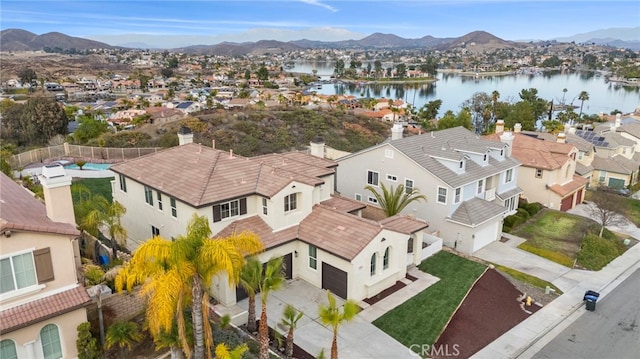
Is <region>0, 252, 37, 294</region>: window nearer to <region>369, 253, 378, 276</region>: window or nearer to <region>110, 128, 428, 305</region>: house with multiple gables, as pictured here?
<region>110, 128, 428, 305</region>: house with multiple gables

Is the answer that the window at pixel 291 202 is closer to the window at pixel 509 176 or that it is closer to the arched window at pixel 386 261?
the arched window at pixel 386 261

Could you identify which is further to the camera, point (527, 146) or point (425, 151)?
point (527, 146)

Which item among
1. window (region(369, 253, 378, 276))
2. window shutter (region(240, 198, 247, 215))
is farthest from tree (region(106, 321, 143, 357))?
window (region(369, 253, 378, 276))

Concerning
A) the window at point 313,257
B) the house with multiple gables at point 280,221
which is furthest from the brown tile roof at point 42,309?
the window at point 313,257

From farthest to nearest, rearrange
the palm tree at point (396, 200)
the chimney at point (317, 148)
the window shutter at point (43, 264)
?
the chimney at point (317, 148) < the palm tree at point (396, 200) < the window shutter at point (43, 264)

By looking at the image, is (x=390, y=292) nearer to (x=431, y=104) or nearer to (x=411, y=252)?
(x=411, y=252)

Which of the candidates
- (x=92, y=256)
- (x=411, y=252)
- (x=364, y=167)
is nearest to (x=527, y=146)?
(x=364, y=167)

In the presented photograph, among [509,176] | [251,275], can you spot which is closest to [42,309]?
[251,275]

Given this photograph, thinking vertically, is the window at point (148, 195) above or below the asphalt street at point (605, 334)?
above
